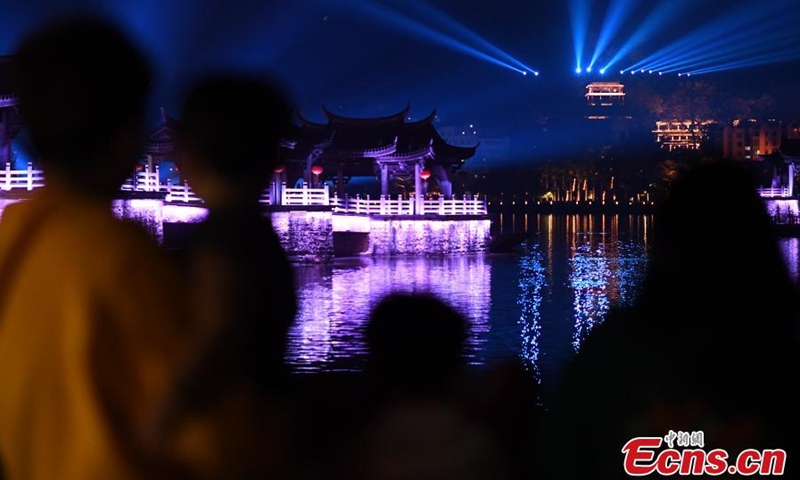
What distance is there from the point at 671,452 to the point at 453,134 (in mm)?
132567

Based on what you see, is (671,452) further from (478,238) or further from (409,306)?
(478,238)

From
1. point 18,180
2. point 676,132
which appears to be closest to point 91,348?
point 18,180

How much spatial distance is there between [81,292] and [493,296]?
15021 millimetres

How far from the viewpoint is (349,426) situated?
5.98ft

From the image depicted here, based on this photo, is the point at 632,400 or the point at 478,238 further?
the point at 478,238

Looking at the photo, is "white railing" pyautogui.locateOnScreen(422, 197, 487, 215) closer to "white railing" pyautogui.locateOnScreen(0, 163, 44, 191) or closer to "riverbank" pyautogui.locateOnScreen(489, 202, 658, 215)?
"white railing" pyautogui.locateOnScreen(0, 163, 44, 191)

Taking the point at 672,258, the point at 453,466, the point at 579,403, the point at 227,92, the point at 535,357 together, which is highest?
the point at 227,92

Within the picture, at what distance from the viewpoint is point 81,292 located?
1057 millimetres

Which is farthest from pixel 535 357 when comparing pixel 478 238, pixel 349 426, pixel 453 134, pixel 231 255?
pixel 453 134

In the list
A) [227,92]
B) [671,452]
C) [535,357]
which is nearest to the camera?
[227,92]

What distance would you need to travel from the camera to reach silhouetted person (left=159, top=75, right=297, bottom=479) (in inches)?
43.4

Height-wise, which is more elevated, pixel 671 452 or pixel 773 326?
pixel 773 326

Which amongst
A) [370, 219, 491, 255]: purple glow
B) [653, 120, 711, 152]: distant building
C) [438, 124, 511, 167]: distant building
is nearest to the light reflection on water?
[370, 219, 491, 255]: purple glow

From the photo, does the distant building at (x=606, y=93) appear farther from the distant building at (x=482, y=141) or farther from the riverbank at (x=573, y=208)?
the riverbank at (x=573, y=208)
